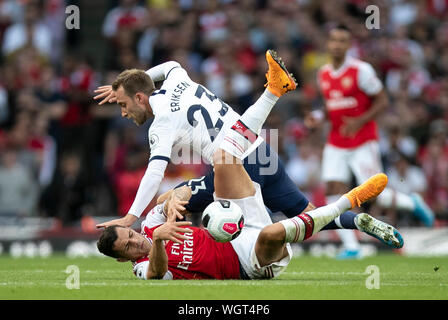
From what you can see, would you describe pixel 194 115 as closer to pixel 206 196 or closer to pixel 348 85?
pixel 206 196

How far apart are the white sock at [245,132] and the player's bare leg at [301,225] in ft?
2.45

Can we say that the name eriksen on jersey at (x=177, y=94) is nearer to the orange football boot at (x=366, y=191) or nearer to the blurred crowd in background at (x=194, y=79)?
the orange football boot at (x=366, y=191)

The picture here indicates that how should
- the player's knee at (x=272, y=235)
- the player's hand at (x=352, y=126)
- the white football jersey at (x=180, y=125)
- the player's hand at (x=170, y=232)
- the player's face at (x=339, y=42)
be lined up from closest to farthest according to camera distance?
1. the player's hand at (x=170, y=232)
2. the player's knee at (x=272, y=235)
3. the white football jersey at (x=180, y=125)
4. the player's hand at (x=352, y=126)
5. the player's face at (x=339, y=42)

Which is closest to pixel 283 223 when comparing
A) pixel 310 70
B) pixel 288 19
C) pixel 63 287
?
pixel 63 287

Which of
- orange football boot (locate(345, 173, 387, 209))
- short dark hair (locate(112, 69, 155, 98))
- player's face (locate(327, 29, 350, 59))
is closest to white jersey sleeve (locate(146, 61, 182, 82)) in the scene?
short dark hair (locate(112, 69, 155, 98))

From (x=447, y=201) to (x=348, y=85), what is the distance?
3.44 meters

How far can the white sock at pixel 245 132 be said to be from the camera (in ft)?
26.3

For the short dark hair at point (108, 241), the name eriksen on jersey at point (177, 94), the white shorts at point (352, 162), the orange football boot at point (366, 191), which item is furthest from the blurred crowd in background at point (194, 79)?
the short dark hair at point (108, 241)

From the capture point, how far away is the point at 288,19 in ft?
57.8

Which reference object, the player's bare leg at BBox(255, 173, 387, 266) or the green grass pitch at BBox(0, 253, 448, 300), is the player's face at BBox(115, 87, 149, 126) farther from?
the player's bare leg at BBox(255, 173, 387, 266)

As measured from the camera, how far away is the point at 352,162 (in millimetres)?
12766

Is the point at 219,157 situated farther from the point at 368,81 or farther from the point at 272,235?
the point at 368,81

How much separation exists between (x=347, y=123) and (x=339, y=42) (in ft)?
3.77

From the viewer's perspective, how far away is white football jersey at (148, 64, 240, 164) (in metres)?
8.57
